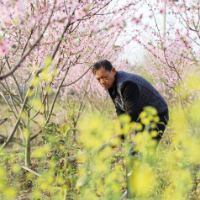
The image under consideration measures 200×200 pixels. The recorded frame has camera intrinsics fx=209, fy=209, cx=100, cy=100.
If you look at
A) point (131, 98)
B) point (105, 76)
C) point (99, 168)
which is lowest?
point (99, 168)

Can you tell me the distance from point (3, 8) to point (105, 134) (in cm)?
173

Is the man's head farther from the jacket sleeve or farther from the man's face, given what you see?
the jacket sleeve

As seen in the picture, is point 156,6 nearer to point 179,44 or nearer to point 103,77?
point 179,44

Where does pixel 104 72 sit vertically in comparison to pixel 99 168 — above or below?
above

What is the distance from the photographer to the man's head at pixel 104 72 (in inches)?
91.8

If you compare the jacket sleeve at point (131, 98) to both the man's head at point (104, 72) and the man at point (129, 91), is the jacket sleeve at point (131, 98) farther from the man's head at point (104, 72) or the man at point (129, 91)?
the man's head at point (104, 72)

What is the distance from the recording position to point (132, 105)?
91.4 inches

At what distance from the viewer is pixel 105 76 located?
7.81 feet

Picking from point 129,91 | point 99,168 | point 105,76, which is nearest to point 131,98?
point 129,91

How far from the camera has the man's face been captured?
234cm

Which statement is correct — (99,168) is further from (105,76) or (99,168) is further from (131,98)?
(105,76)

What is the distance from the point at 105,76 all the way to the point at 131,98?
39 cm

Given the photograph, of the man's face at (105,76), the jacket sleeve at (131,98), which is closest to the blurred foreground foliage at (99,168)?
the jacket sleeve at (131,98)

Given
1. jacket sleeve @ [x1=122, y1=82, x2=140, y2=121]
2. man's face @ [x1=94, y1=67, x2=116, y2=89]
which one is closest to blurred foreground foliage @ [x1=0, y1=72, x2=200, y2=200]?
jacket sleeve @ [x1=122, y1=82, x2=140, y2=121]
